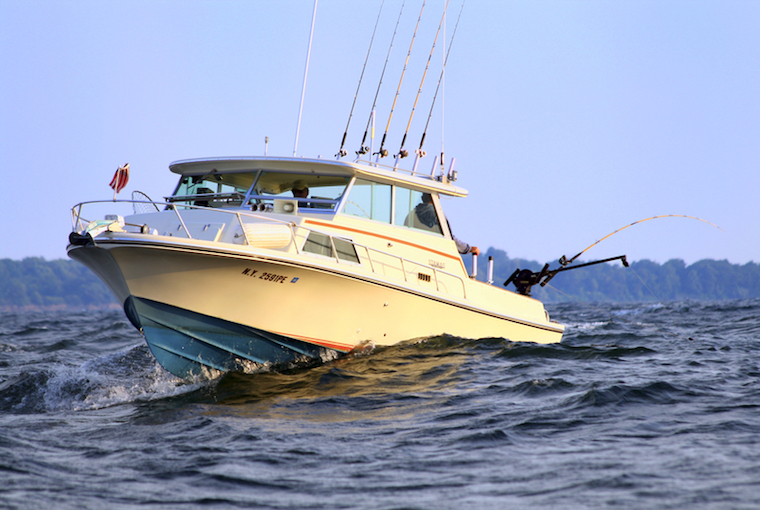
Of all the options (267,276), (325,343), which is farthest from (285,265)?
(325,343)

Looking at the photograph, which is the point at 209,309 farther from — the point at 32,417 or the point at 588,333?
the point at 588,333

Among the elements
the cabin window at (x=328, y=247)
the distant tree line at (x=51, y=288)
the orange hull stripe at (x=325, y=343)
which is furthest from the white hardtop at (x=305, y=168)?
the distant tree line at (x=51, y=288)

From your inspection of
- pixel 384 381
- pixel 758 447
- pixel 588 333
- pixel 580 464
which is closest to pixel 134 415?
pixel 384 381

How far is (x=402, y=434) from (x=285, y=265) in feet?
9.32

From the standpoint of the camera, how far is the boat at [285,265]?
7.46 metres

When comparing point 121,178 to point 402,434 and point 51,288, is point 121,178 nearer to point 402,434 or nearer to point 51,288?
point 402,434

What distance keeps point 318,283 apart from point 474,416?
2.77 metres

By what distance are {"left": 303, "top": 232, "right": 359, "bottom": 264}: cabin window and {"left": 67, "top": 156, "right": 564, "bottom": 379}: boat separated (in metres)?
0.02

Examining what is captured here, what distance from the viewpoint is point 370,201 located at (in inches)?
367

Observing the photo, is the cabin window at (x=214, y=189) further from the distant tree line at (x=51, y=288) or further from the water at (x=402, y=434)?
the distant tree line at (x=51, y=288)

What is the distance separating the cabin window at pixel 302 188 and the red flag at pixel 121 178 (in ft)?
6.33

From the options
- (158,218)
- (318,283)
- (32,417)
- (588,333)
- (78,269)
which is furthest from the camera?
(78,269)

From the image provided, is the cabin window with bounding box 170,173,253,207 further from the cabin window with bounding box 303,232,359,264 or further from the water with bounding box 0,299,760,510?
the water with bounding box 0,299,760,510

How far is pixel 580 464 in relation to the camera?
15.0 ft
